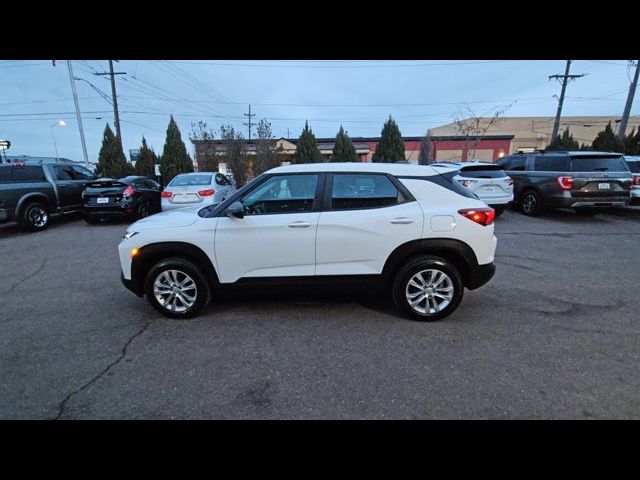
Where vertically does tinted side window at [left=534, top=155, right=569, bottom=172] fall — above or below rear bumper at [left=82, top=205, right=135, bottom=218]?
above

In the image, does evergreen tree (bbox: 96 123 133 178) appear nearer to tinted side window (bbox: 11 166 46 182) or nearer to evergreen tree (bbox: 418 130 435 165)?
tinted side window (bbox: 11 166 46 182)

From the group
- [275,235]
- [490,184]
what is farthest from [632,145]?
[275,235]

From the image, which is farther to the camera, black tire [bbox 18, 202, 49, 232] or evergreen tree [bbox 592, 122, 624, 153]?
evergreen tree [bbox 592, 122, 624, 153]

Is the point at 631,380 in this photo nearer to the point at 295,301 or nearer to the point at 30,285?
the point at 295,301

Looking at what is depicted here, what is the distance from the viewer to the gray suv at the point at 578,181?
835 cm

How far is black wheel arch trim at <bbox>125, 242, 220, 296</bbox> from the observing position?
3467 mm

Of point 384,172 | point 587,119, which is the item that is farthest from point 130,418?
point 587,119

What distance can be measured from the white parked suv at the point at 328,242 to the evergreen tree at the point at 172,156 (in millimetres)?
19416

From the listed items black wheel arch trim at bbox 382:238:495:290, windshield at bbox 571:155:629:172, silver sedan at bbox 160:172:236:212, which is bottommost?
black wheel arch trim at bbox 382:238:495:290

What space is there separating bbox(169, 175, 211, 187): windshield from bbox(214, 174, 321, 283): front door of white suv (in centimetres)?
620

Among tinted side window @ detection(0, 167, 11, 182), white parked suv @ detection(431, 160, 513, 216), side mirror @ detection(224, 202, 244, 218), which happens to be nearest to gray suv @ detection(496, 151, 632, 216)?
white parked suv @ detection(431, 160, 513, 216)

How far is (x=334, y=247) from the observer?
11.3 feet
